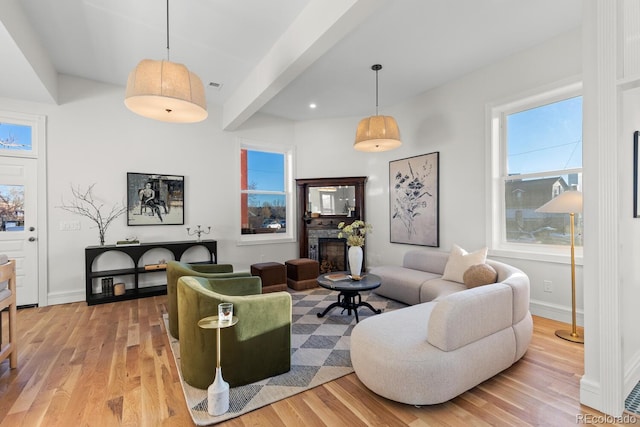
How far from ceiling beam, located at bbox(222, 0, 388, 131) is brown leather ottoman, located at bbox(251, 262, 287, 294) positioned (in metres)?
2.36

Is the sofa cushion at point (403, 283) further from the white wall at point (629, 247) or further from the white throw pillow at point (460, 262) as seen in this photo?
the white wall at point (629, 247)

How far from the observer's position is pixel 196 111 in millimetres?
2580

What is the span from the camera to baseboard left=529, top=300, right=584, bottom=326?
3.19 metres

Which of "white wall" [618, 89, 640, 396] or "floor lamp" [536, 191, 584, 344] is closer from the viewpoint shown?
"white wall" [618, 89, 640, 396]

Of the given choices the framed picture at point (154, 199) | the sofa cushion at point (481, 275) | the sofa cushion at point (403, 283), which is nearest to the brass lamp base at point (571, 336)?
the sofa cushion at point (481, 275)

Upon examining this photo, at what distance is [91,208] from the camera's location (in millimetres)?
4352

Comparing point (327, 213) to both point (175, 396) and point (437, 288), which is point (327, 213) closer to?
point (437, 288)

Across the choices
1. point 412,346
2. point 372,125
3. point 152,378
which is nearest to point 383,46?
point 372,125

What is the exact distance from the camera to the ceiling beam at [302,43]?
2.31 m

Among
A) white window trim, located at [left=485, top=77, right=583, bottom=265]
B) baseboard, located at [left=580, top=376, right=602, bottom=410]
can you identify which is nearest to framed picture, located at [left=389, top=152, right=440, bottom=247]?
white window trim, located at [left=485, top=77, right=583, bottom=265]

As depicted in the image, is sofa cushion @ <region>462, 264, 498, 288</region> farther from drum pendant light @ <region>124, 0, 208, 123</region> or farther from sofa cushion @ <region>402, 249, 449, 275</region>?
drum pendant light @ <region>124, 0, 208, 123</region>

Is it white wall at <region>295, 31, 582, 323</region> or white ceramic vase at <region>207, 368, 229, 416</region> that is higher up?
white wall at <region>295, 31, 582, 323</region>

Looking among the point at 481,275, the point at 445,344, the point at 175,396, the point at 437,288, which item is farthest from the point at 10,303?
the point at 481,275

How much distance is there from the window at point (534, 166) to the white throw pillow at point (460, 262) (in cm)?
66
